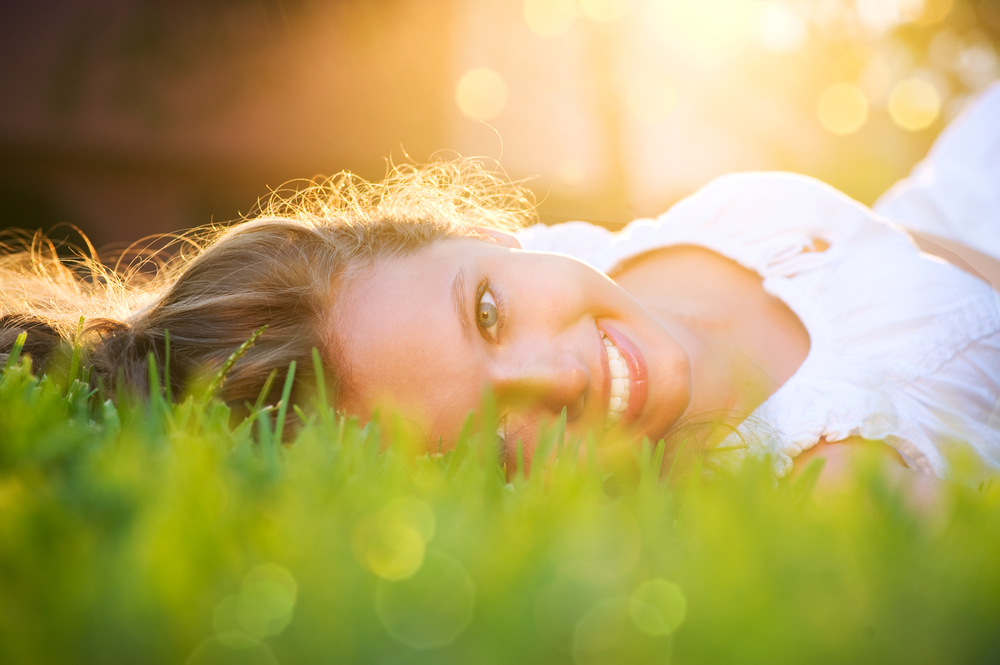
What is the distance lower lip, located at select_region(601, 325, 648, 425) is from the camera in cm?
154

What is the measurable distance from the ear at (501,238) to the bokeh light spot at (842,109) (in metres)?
13.5

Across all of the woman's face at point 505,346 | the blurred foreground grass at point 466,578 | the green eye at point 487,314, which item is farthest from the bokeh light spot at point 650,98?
the blurred foreground grass at point 466,578

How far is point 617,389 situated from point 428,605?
1185mm

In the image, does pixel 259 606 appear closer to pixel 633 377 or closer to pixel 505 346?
pixel 505 346

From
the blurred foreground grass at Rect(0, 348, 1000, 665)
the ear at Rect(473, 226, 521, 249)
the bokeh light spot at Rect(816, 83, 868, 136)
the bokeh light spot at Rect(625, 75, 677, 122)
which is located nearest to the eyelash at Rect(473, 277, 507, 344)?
the ear at Rect(473, 226, 521, 249)

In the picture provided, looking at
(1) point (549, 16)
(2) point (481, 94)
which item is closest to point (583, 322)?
(2) point (481, 94)

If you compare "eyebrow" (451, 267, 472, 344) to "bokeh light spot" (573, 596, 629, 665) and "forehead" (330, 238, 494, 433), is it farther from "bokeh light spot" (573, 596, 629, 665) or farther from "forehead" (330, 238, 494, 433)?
"bokeh light spot" (573, 596, 629, 665)

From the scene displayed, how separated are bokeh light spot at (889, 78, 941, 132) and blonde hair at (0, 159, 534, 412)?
42.7ft

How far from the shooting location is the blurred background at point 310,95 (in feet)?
19.8

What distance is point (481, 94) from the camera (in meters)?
7.52

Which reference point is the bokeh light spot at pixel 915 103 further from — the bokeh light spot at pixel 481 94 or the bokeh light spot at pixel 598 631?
the bokeh light spot at pixel 598 631

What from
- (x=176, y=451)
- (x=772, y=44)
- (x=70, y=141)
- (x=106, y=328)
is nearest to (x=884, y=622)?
(x=176, y=451)

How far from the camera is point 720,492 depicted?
649 mm

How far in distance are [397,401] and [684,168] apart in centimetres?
1127
